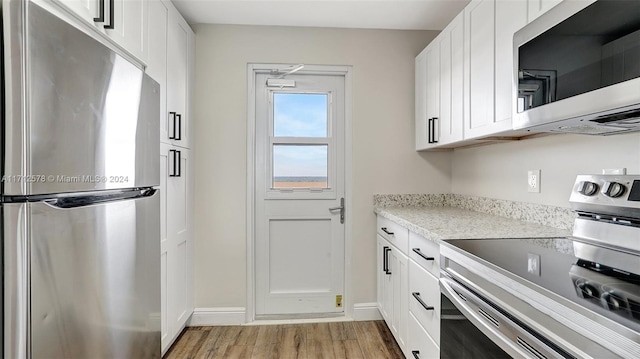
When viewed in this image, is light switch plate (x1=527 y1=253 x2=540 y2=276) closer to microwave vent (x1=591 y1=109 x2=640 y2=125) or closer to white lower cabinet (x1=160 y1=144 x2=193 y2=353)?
microwave vent (x1=591 y1=109 x2=640 y2=125)

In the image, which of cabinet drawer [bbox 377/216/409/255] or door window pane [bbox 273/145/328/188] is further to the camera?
door window pane [bbox 273/145/328/188]

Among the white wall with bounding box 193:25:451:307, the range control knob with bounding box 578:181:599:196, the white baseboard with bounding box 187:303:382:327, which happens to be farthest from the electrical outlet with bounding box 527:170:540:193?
the white baseboard with bounding box 187:303:382:327

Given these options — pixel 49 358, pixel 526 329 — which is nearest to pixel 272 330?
pixel 49 358

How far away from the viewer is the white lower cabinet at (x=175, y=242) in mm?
1982

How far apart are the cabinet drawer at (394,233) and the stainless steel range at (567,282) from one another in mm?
531

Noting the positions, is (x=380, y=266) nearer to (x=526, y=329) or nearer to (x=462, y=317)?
(x=462, y=317)

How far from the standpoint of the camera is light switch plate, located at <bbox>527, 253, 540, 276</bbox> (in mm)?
933

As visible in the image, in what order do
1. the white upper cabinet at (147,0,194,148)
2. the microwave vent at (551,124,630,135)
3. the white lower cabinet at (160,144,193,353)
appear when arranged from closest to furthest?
the microwave vent at (551,124,630,135) → the white upper cabinet at (147,0,194,148) → the white lower cabinet at (160,144,193,353)

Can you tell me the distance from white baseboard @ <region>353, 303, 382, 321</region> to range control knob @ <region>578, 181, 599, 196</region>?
1.82 metres

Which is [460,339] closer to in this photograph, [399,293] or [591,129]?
[399,293]

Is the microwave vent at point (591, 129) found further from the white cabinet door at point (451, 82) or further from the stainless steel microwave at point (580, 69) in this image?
the white cabinet door at point (451, 82)

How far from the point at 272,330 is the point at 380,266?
97 centimetres

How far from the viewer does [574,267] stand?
972 millimetres

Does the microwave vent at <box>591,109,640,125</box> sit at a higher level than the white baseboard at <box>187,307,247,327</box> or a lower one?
higher
